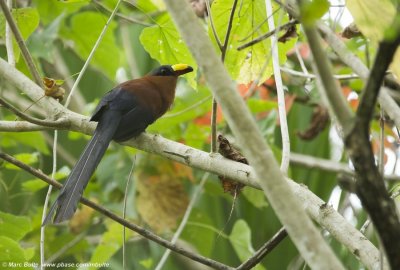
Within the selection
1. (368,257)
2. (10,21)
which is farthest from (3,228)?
(368,257)

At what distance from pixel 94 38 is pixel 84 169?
1.39 m

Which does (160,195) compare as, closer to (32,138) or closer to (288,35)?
(32,138)

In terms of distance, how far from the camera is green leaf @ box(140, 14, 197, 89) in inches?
92.6

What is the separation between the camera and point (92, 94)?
167 inches

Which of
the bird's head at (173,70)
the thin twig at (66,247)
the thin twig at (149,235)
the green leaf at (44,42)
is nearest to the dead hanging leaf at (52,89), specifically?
the thin twig at (149,235)

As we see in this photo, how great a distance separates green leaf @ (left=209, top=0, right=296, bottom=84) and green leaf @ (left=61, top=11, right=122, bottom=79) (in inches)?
49.6

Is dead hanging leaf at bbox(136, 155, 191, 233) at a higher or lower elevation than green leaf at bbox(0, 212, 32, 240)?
lower

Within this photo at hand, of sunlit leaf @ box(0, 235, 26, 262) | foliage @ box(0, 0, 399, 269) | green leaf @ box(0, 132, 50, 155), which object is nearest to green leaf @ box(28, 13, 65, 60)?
foliage @ box(0, 0, 399, 269)

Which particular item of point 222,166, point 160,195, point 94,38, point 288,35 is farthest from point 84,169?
point 94,38

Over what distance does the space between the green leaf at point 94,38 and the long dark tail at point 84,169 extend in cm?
100

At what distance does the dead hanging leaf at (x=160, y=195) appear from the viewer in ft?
10.6

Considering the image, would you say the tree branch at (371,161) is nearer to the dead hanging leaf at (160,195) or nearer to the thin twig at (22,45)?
the thin twig at (22,45)

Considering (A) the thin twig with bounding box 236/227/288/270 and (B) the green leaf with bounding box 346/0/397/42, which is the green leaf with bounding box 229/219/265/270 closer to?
(A) the thin twig with bounding box 236/227/288/270

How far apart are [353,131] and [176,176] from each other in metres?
2.46
